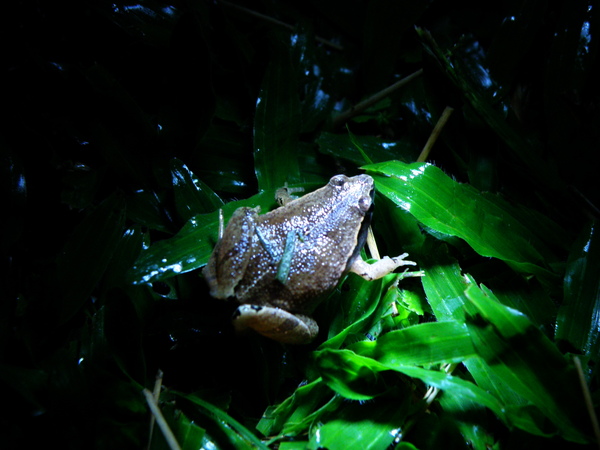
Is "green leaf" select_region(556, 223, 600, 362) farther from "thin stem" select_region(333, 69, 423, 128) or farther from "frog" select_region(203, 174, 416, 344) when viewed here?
"thin stem" select_region(333, 69, 423, 128)

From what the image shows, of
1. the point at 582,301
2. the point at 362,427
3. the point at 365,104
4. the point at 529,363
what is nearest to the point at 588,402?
the point at 529,363

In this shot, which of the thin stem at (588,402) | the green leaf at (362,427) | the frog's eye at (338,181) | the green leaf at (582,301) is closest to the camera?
the thin stem at (588,402)

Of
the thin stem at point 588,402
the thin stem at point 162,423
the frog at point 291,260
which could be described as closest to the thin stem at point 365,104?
the frog at point 291,260

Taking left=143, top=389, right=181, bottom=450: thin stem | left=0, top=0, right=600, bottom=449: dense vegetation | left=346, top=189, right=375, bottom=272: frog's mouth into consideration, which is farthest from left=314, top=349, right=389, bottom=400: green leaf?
left=143, top=389, right=181, bottom=450: thin stem

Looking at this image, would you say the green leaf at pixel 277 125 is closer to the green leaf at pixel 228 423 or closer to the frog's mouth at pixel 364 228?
the frog's mouth at pixel 364 228

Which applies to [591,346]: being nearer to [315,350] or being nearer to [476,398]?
[476,398]

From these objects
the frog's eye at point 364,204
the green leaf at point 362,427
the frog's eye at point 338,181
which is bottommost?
the green leaf at point 362,427

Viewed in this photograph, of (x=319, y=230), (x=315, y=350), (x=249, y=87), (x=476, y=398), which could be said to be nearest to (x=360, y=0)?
(x=249, y=87)
